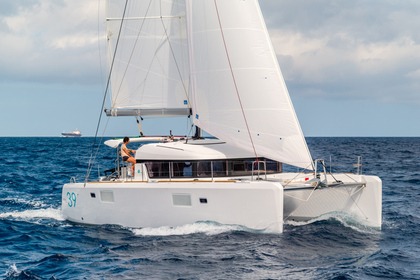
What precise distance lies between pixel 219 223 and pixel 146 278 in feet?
11.3

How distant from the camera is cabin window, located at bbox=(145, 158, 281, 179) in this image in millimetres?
14719

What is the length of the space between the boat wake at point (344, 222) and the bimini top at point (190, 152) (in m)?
2.02

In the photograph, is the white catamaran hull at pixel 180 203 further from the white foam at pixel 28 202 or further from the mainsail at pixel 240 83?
the white foam at pixel 28 202

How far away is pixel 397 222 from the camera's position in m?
15.4

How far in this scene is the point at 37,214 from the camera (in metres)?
17.1

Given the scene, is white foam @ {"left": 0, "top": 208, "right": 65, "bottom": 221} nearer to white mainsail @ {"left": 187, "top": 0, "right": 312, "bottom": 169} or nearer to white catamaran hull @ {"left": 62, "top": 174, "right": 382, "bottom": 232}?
white catamaran hull @ {"left": 62, "top": 174, "right": 382, "bottom": 232}

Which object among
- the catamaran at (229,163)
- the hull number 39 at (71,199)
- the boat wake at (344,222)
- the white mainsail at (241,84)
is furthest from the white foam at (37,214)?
the boat wake at (344,222)

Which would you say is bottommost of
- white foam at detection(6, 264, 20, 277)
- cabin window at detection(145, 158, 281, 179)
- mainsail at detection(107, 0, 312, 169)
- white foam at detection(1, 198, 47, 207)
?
white foam at detection(6, 264, 20, 277)

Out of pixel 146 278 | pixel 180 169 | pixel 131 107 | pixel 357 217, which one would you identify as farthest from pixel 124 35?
pixel 146 278

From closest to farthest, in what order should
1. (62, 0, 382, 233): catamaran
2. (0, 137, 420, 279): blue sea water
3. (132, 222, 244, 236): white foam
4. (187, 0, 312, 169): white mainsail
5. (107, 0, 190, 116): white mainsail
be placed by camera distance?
(0, 137, 420, 279): blue sea water → (132, 222, 244, 236): white foam → (62, 0, 382, 233): catamaran → (187, 0, 312, 169): white mainsail → (107, 0, 190, 116): white mainsail

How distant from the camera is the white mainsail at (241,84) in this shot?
1418cm

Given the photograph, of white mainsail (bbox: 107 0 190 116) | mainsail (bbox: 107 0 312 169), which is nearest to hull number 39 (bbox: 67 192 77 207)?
white mainsail (bbox: 107 0 190 116)

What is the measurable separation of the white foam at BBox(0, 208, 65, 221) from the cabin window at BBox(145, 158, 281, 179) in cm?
316

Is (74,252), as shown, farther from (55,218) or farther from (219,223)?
(55,218)
